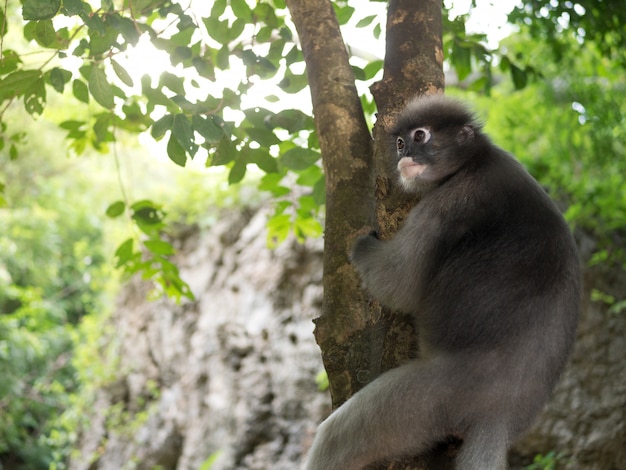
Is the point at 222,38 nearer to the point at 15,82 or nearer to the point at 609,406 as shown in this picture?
the point at 15,82

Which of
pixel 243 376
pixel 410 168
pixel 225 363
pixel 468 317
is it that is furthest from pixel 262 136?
pixel 225 363

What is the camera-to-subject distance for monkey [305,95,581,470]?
1885mm

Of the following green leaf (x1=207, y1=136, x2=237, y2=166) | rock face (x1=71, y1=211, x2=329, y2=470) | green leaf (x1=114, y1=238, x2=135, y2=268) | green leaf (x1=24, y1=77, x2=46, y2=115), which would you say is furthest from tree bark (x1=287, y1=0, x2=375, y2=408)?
rock face (x1=71, y1=211, x2=329, y2=470)

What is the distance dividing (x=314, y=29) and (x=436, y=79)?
19.0 inches

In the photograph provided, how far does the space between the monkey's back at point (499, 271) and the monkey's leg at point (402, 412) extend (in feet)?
0.36

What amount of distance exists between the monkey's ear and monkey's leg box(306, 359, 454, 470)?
0.81 metres

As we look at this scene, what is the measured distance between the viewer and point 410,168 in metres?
2.27

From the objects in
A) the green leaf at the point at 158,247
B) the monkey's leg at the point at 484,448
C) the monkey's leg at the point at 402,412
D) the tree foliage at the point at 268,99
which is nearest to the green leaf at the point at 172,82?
the tree foliage at the point at 268,99

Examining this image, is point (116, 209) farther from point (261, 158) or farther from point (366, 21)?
point (366, 21)

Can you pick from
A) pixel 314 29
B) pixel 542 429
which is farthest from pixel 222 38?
pixel 542 429

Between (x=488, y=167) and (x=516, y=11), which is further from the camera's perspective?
(x=516, y=11)

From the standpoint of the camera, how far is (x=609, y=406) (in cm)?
523

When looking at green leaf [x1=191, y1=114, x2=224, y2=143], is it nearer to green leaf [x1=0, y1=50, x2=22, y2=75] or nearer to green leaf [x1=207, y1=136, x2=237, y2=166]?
green leaf [x1=207, y1=136, x2=237, y2=166]

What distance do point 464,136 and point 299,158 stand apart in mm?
652
